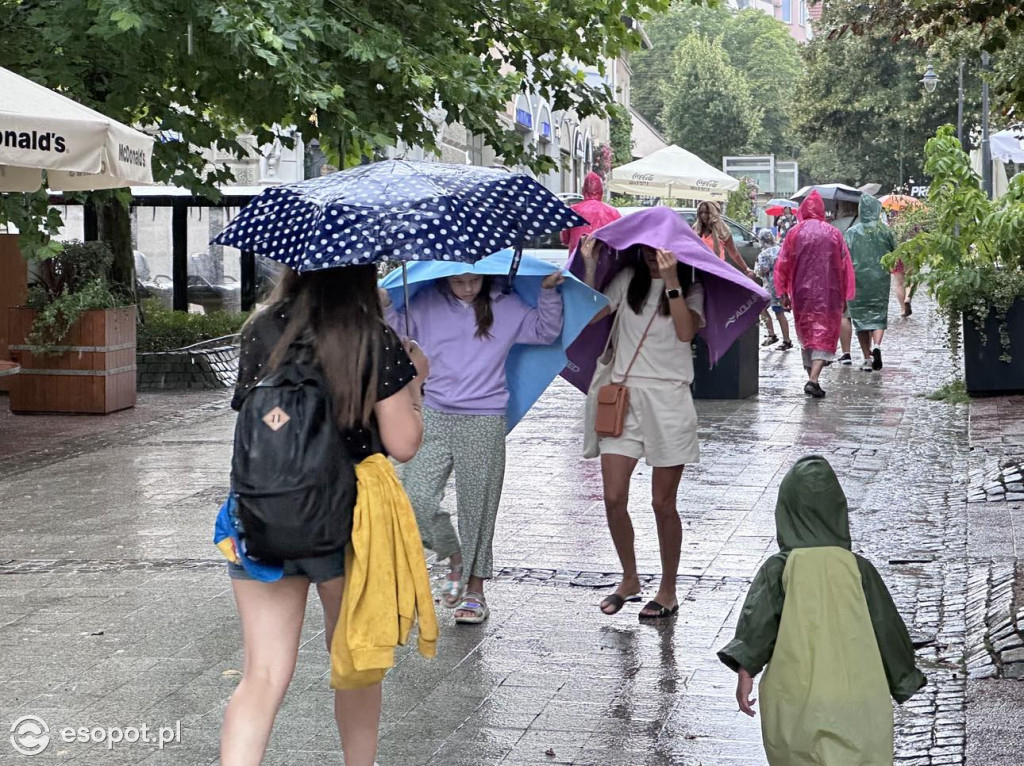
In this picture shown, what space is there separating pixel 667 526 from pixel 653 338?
801mm

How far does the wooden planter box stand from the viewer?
14.1m

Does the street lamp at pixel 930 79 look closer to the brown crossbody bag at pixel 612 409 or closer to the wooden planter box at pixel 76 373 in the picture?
the wooden planter box at pixel 76 373

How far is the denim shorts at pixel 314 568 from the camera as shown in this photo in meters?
3.96

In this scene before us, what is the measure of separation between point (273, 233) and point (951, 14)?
4.76 m

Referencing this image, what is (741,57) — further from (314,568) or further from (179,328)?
(314,568)

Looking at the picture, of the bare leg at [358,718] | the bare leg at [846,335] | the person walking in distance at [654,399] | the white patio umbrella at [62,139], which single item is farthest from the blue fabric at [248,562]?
the bare leg at [846,335]

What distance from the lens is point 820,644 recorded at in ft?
12.5

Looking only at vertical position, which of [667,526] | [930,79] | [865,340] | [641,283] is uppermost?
[930,79]

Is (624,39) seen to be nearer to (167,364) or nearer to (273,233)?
(167,364)

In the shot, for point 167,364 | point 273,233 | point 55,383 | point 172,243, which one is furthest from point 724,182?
A: point 273,233

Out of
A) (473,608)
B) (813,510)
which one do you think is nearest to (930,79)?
(473,608)

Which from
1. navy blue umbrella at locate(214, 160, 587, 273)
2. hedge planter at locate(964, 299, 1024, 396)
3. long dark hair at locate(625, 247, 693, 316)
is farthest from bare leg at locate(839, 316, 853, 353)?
navy blue umbrella at locate(214, 160, 587, 273)

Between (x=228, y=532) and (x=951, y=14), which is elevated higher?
(x=951, y=14)

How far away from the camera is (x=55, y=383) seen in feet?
46.4
